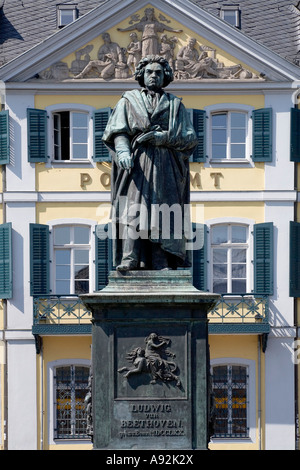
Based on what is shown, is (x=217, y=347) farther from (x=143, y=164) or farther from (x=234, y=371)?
(x=143, y=164)

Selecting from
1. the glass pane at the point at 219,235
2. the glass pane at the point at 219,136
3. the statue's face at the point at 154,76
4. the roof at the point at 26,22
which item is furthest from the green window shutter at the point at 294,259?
the statue's face at the point at 154,76

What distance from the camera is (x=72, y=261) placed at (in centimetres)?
3444

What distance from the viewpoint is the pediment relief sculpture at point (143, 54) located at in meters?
34.4

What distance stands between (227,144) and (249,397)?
5914 millimetres

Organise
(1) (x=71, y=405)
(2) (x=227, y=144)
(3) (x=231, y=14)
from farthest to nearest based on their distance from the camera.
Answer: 1. (3) (x=231, y=14)
2. (2) (x=227, y=144)
3. (1) (x=71, y=405)

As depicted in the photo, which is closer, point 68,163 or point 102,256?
point 102,256

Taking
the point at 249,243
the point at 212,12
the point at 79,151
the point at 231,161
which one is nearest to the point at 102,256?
the point at 79,151

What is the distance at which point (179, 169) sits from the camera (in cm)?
1432

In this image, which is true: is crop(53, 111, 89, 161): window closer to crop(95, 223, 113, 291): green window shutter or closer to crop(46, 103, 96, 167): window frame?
crop(46, 103, 96, 167): window frame

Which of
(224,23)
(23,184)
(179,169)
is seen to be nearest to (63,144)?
(23,184)

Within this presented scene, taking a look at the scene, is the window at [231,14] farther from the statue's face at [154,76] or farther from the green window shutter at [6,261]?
the statue's face at [154,76]

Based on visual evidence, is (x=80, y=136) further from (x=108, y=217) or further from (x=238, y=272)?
(x=238, y=272)

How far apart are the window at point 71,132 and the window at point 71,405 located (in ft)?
16.8
